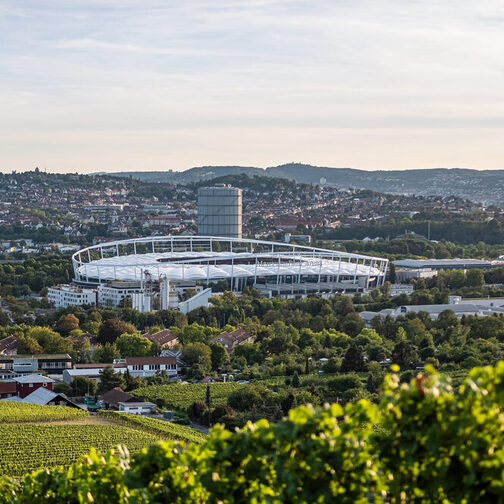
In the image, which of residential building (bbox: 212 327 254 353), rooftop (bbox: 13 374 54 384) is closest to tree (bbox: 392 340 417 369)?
residential building (bbox: 212 327 254 353)

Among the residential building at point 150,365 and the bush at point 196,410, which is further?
the residential building at point 150,365

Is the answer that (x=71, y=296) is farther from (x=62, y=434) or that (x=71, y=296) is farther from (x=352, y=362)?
(x=62, y=434)

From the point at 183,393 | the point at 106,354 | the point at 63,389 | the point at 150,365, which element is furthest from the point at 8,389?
the point at 106,354

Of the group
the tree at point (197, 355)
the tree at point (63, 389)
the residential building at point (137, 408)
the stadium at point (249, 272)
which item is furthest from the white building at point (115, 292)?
the residential building at point (137, 408)

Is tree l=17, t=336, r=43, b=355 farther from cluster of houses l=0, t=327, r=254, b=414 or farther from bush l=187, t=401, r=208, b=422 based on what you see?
bush l=187, t=401, r=208, b=422

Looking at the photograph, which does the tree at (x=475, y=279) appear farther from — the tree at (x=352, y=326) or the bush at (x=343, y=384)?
the bush at (x=343, y=384)

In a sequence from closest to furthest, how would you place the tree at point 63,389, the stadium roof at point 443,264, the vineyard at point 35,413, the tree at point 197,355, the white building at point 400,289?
the vineyard at point 35,413
the tree at point 63,389
the tree at point 197,355
the white building at point 400,289
the stadium roof at point 443,264

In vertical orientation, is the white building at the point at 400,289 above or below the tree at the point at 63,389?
below

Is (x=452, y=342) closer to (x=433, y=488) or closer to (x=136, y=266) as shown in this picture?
(x=136, y=266)
